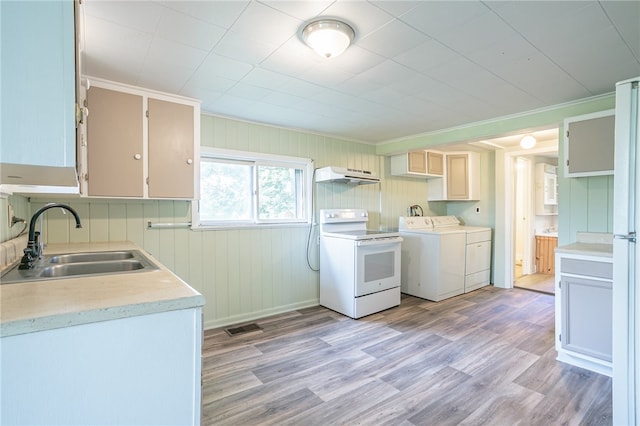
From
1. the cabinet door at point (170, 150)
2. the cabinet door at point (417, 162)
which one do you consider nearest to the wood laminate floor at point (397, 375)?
the cabinet door at point (170, 150)

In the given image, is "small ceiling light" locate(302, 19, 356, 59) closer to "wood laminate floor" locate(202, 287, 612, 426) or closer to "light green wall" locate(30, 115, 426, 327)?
"light green wall" locate(30, 115, 426, 327)

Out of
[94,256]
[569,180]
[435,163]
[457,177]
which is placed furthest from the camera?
[457,177]

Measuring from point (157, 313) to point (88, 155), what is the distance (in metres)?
1.87

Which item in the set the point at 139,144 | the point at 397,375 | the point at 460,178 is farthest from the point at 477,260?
the point at 139,144

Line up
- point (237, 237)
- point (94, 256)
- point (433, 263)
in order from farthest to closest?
point (433, 263), point (237, 237), point (94, 256)

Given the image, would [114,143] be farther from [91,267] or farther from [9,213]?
→ [91,267]

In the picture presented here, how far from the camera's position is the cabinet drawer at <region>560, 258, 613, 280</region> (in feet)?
7.29

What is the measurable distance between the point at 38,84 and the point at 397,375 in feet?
8.22

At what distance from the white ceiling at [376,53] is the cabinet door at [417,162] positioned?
1.55 metres

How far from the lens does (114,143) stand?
92.0 inches

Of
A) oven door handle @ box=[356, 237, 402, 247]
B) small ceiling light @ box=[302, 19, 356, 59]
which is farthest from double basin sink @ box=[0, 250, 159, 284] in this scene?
oven door handle @ box=[356, 237, 402, 247]

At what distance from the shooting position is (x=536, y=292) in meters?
4.49

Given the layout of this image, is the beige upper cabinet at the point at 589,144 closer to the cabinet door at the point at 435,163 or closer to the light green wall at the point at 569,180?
the light green wall at the point at 569,180

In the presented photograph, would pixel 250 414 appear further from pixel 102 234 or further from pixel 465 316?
pixel 465 316
